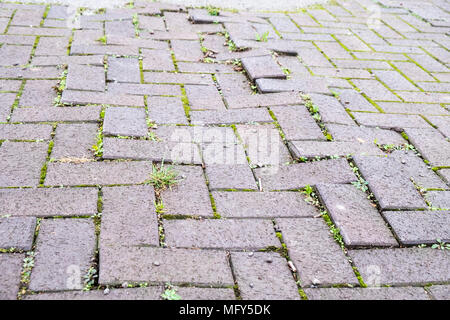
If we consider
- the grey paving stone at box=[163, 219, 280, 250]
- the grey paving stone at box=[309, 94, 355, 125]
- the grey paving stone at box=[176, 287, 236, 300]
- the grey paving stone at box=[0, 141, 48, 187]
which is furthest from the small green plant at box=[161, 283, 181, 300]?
the grey paving stone at box=[309, 94, 355, 125]

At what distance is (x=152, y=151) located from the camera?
2.53 meters

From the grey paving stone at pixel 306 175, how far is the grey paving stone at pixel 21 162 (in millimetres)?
1181

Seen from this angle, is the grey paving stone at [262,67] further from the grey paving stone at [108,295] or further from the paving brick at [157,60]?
the grey paving stone at [108,295]

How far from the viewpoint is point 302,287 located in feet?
5.97

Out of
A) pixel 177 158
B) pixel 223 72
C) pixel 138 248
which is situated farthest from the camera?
pixel 223 72

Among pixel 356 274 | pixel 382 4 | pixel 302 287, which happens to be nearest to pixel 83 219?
pixel 302 287

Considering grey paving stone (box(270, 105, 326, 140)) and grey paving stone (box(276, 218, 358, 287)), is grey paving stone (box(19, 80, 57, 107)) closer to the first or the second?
grey paving stone (box(270, 105, 326, 140))

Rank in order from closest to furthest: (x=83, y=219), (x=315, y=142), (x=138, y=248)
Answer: (x=138, y=248) → (x=83, y=219) → (x=315, y=142)

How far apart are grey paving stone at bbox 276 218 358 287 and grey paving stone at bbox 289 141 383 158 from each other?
0.55 metres

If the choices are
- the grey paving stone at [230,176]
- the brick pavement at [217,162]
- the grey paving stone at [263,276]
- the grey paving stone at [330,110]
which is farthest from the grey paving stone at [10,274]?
the grey paving stone at [330,110]

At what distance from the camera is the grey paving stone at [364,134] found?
2.79 meters
